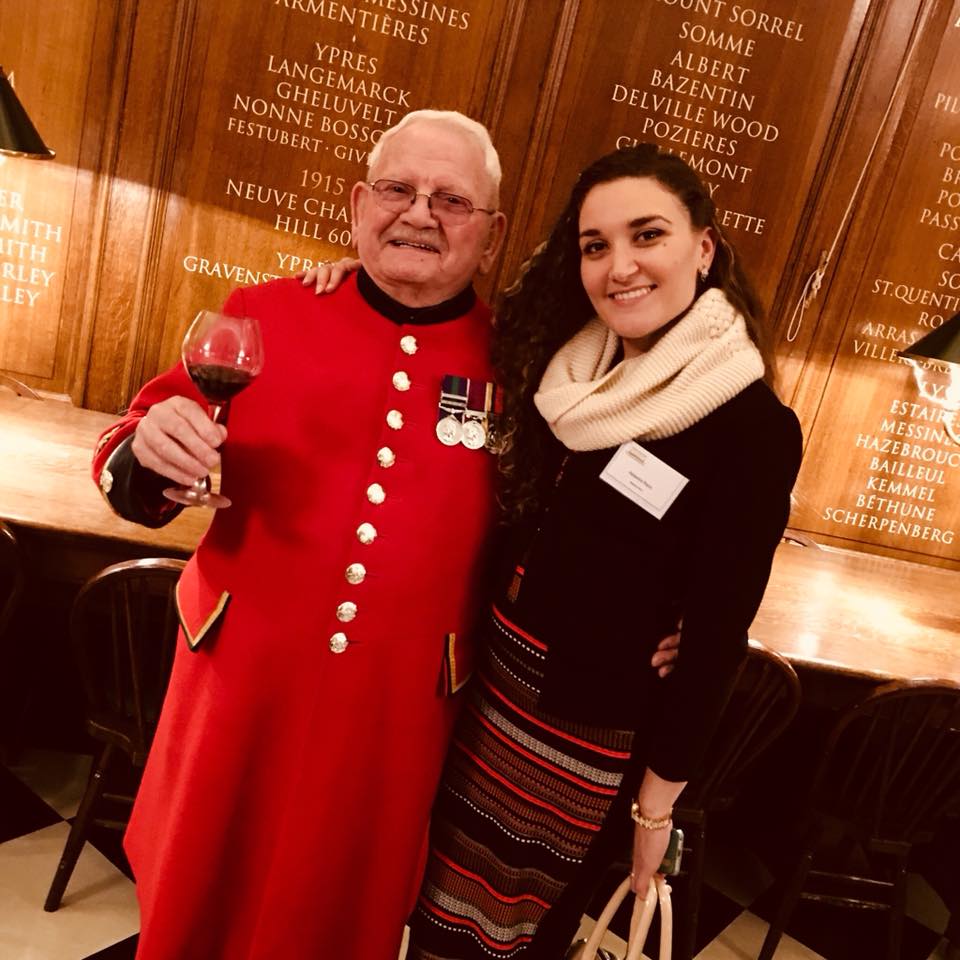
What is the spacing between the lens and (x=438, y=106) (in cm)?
306

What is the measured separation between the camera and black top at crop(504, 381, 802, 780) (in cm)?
109

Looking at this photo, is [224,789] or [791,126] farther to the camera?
[791,126]

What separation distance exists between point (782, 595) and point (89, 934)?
2155 mm

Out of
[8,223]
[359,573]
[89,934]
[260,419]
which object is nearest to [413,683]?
[359,573]

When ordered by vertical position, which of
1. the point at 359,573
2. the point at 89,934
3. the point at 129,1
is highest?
the point at 129,1

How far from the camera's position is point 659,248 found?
3.76ft

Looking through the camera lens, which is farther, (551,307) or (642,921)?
(551,307)

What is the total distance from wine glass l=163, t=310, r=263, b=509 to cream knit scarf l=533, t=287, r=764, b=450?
0.47m

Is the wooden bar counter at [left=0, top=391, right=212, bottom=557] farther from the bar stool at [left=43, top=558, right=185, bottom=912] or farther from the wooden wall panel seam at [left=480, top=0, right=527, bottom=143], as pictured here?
the wooden wall panel seam at [left=480, top=0, right=527, bottom=143]

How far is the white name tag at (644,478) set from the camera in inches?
44.4

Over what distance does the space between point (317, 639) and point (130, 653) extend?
77 cm

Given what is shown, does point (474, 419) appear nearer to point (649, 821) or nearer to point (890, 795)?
point (649, 821)

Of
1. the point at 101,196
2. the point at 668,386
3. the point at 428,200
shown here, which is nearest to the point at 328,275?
the point at 428,200

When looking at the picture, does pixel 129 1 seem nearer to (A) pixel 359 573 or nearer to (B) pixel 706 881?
(A) pixel 359 573
